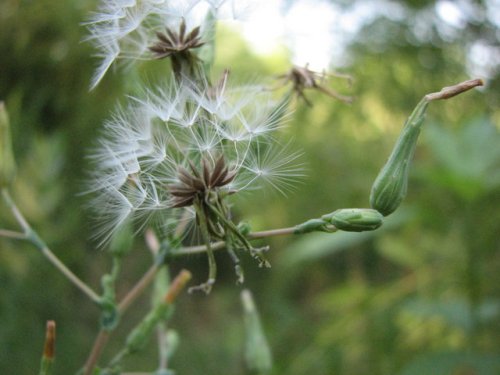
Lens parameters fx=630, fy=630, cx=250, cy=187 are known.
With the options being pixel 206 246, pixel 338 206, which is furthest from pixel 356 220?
pixel 338 206

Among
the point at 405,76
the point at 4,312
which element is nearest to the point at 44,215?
the point at 4,312

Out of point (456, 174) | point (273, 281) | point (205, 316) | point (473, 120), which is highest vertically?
point (473, 120)

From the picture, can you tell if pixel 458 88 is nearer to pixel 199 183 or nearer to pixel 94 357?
pixel 199 183

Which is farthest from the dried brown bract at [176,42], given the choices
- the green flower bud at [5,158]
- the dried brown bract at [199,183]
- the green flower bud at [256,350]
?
the green flower bud at [256,350]

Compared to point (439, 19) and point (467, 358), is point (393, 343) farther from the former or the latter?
point (439, 19)

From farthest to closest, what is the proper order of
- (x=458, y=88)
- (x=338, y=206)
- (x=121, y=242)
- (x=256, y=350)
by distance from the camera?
(x=338, y=206)
(x=256, y=350)
(x=121, y=242)
(x=458, y=88)

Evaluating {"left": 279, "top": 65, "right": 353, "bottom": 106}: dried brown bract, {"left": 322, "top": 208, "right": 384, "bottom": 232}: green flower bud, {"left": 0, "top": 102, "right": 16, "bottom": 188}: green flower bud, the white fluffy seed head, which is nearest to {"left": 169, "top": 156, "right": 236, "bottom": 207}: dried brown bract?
the white fluffy seed head

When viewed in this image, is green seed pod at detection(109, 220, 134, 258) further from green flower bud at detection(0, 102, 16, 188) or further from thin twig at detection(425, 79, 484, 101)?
thin twig at detection(425, 79, 484, 101)

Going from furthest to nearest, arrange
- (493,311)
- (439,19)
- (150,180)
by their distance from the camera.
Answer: (439,19)
(493,311)
(150,180)
